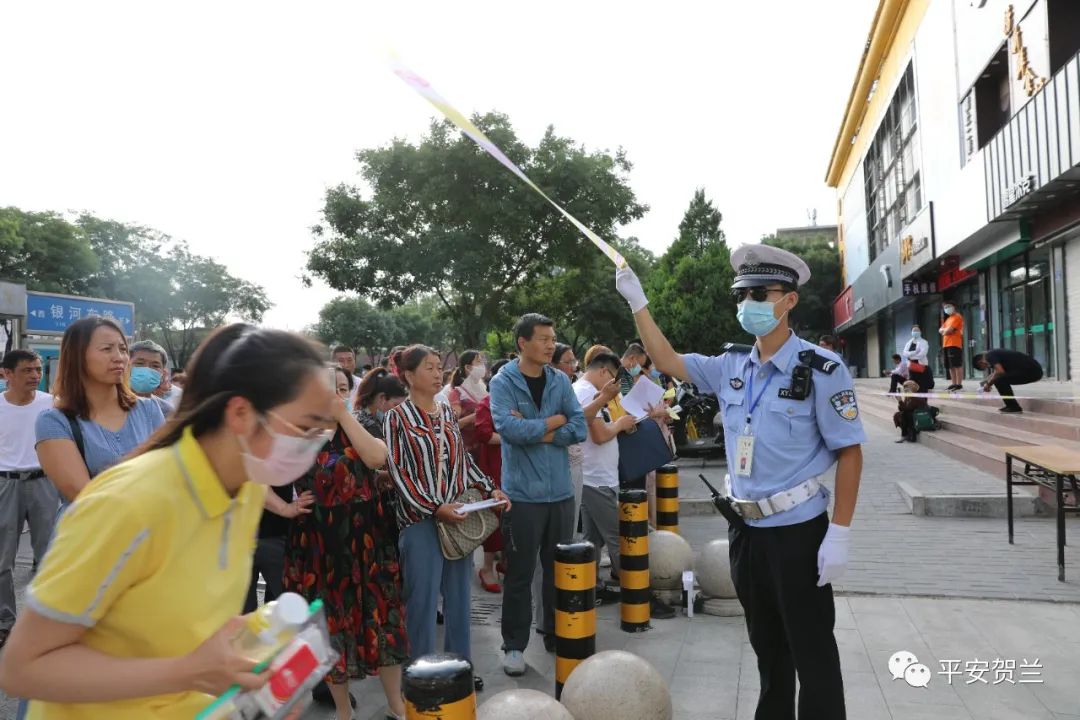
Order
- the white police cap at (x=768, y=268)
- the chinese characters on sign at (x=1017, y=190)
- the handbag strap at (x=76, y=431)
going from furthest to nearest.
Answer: the chinese characters on sign at (x=1017, y=190) < the white police cap at (x=768, y=268) < the handbag strap at (x=76, y=431)

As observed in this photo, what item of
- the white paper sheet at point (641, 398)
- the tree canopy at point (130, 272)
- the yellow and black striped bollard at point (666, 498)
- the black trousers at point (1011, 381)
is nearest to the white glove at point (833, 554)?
the white paper sheet at point (641, 398)

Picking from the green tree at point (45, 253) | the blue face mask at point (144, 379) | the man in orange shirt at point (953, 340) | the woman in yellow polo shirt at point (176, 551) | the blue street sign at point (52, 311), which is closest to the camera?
the woman in yellow polo shirt at point (176, 551)

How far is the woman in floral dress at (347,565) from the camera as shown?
380 cm

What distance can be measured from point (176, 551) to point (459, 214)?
19.8 m

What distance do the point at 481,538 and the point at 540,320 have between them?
58.0 inches

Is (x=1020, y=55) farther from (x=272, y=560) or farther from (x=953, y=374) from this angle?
(x=272, y=560)

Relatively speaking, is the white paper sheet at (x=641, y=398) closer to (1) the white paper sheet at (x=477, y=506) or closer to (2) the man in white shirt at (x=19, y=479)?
(1) the white paper sheet at (x=477, y=506)

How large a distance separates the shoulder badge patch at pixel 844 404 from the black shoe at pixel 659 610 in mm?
3045

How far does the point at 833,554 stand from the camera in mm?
2959

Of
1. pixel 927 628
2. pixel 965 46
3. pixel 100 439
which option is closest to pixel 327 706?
pixel 100 439

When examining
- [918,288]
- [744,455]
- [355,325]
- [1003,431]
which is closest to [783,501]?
[744,455]

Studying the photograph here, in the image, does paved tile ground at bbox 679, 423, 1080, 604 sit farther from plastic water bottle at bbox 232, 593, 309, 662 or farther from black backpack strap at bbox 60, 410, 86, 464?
plastic water bottle at bbox 232, 593, 309, 662

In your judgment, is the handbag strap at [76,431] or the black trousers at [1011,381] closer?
the handbag strap at [76,431]

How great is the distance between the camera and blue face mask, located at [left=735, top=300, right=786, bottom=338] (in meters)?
3.32
